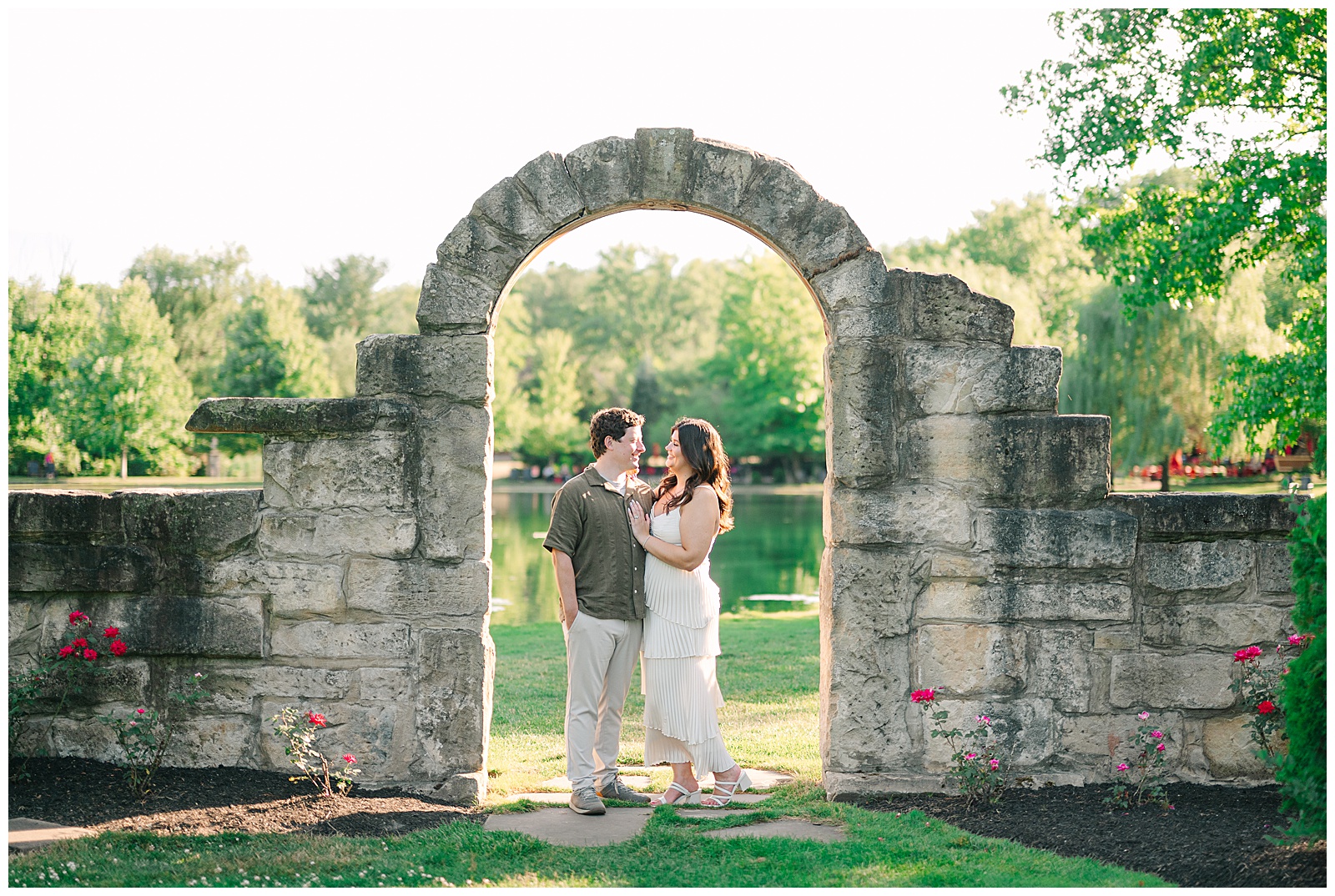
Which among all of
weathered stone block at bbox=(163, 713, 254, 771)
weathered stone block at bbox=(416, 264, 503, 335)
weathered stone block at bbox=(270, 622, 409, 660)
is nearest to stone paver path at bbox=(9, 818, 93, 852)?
weathered stone block at bbox=(163, 713, 254, 771)

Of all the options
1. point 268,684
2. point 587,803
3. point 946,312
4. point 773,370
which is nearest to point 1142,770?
point 946,312

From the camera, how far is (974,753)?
4.88 m

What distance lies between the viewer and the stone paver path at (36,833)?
416 centimetres

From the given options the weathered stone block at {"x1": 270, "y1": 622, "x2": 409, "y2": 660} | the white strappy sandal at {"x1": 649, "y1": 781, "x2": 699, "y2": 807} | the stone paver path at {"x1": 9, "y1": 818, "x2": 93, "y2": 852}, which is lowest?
the white strappy sandal at {"x1": 649, "y1": 781, "x2": 699, "y2": 807}

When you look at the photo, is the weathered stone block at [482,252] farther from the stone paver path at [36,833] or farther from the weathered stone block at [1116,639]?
the weathered stone block at [1116,639]

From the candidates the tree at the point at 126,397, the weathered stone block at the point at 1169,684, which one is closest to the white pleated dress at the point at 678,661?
the weathered stone block at the point at 1169,684

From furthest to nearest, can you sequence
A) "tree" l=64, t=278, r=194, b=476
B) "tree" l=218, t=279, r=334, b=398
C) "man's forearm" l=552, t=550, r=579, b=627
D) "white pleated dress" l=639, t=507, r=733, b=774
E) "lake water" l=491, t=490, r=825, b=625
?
"tree" l=218, t=279, r=334, b=398
"tree" l=64, t=278, r=194, b=476
"lake water" l=491, t=490, r=825, b=625
"white pleated dress" l=639, t=507, r=733, b=774
"man's forearm" l=552, t=550, r=579, b=627

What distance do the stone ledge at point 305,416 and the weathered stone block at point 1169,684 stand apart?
3660mm

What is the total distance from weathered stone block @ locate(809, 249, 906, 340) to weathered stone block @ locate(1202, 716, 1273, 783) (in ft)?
8.01

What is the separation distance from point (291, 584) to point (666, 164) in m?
2.70

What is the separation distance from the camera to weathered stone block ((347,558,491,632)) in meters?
4.98

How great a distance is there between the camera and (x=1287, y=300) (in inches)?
1011

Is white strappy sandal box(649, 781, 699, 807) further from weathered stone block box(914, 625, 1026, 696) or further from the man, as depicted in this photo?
weathered stone block box(914, 625, 1026, 696)

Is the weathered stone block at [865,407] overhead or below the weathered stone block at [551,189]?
below
